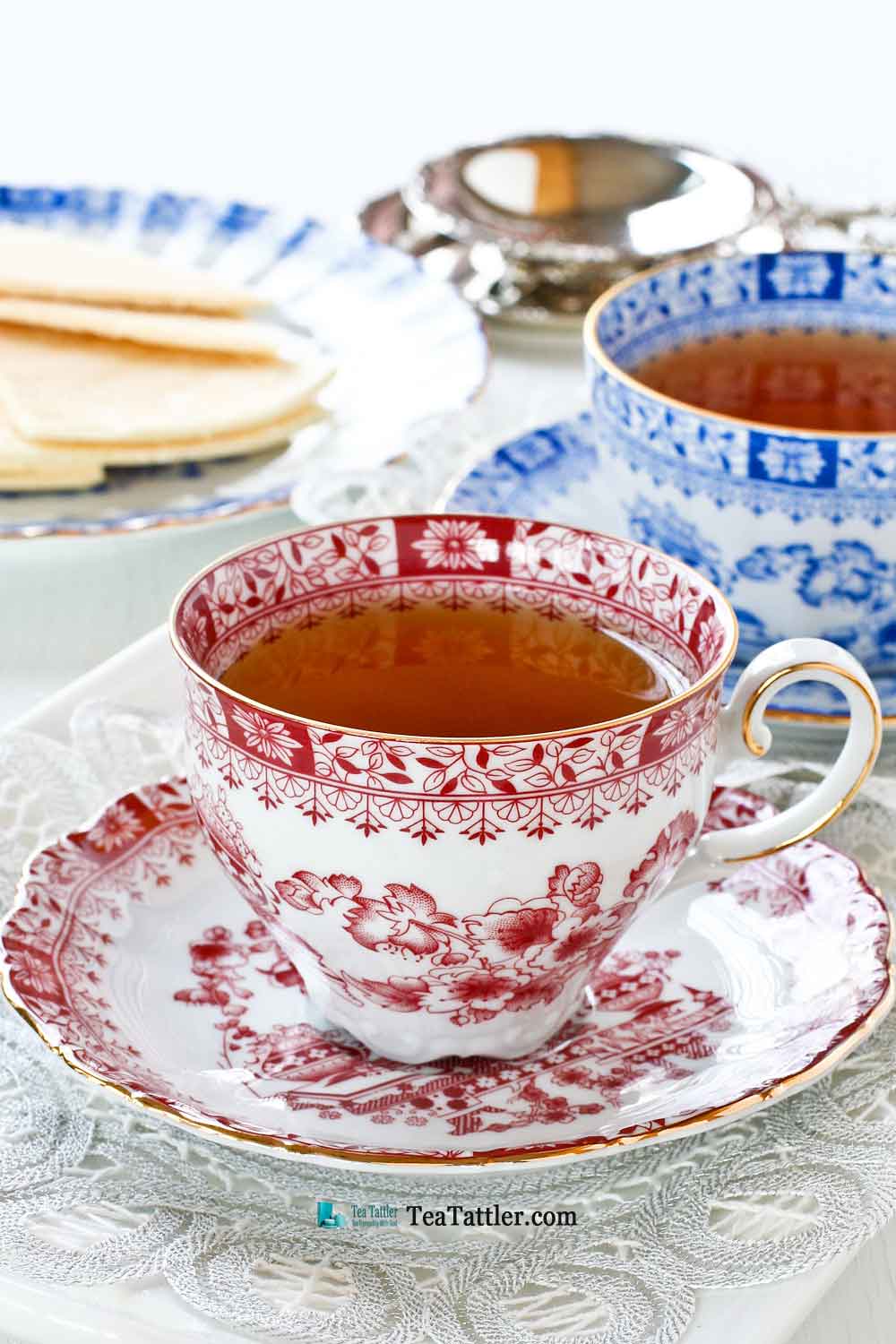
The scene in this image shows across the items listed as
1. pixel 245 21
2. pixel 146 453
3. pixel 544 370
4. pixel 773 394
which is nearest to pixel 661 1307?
pixel 773 394

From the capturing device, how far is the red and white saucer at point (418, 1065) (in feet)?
1.74

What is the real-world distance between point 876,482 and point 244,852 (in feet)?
1.20

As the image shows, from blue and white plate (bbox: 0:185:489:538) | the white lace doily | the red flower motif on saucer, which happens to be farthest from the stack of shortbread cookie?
the white lace doily

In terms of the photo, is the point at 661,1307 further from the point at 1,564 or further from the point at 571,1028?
the point at 1,564

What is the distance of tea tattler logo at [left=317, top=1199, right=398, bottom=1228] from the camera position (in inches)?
20.7

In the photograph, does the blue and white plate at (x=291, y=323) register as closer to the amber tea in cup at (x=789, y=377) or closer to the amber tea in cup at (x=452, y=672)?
the amber tea in cup at (x=789, y=377)

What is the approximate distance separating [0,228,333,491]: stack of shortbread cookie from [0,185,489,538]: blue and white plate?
0.02m

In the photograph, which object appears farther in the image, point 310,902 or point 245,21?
point 245,21

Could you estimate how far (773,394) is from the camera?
95cm

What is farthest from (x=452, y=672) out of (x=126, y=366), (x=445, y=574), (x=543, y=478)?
(x=126, y=366)

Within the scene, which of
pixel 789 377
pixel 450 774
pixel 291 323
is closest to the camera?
pixel 450 774

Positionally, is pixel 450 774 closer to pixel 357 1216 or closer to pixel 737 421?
pixel 357 1216

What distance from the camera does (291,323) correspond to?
1.30 m

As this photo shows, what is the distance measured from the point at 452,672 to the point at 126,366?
646 millimetres
